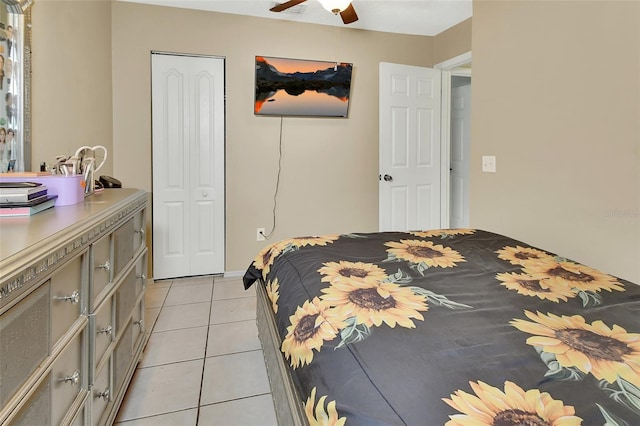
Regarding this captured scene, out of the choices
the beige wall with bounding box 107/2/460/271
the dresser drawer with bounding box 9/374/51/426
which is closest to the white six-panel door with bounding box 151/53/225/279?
the beige wall with bounding box 107/2/460/271

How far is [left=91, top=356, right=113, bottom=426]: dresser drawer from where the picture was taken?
121 centimetres

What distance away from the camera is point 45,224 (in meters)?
Answer: 1.01

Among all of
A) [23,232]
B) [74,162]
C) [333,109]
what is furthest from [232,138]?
[23,232]

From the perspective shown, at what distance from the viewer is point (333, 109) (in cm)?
359

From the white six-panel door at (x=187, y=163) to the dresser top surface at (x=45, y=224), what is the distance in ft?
6.11

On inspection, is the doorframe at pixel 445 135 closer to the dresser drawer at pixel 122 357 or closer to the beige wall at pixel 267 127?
the beige wall at pixel 267 127

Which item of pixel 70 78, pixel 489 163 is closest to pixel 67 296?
pixel 70 78

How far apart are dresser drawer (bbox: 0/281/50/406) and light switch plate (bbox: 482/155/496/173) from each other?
8.38ft

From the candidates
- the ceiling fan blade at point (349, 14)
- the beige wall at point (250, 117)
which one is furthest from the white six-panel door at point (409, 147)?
the ceiling fan blade at point (349, 14)

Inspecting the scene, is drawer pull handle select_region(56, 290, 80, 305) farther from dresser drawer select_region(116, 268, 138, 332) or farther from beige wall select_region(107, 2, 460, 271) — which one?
beige wall select_region(107, 2, 460, 271)

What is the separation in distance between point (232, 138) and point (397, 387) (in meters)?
3.04

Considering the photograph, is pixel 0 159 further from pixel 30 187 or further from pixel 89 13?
pixel 89 13

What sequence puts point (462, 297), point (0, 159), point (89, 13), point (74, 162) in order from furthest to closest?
point (89, 13) < point (74, 162) < point (0, 159) < point (462, 297)

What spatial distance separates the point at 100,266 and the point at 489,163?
2.42 metres
